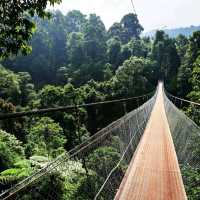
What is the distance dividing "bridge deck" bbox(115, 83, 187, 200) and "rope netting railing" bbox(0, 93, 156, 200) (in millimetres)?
192

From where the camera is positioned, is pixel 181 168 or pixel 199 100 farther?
pixel 199 100

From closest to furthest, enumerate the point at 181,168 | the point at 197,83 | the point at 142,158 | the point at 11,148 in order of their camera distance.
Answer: the point at 181,168 < the point at 142,158 < the point at 11,148 < the point at 197,83

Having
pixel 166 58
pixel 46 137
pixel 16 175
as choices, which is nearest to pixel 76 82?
pixel 166 58

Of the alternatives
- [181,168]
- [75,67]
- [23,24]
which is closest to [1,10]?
[23,24]

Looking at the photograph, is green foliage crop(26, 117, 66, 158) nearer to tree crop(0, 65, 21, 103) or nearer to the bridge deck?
the bridge deck

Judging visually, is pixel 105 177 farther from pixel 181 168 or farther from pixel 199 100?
pixel 199 100

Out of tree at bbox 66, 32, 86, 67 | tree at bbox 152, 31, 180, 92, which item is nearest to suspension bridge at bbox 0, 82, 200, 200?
tree at bbox 152, 31, 180, 92

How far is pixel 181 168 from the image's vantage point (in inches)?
177

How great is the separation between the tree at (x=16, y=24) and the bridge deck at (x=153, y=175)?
5.87 feet

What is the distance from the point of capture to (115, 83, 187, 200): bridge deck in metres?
3.63

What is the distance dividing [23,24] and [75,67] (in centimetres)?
4780

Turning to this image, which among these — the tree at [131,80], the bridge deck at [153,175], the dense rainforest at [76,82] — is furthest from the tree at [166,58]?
the bridge deck at [153,175]

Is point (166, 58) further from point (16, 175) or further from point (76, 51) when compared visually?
point (16, 175)

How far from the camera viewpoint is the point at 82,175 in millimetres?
2354
